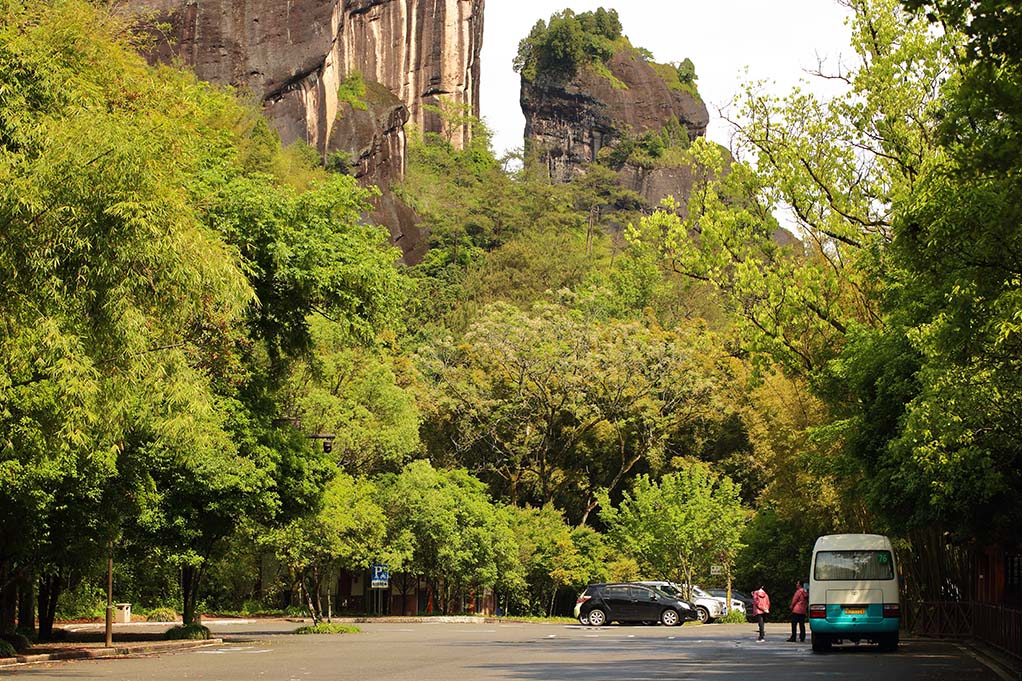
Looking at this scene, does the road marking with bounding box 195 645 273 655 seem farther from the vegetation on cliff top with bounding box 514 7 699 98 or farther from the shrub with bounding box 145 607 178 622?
the vegetation on cliff top with bounding box 514 7 699 98

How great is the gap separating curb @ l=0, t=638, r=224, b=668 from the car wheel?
Result: 44.0ft

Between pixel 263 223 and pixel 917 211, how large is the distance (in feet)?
57.5

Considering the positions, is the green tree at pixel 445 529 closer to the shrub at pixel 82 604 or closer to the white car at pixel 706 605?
the white car at pixel 706 605

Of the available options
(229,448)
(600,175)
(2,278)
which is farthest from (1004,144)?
(600,175)

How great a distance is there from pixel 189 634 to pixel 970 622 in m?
18.6


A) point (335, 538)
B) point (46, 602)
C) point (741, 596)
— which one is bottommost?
point (741, 596)

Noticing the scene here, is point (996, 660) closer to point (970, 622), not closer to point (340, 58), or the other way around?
point (970, 622)

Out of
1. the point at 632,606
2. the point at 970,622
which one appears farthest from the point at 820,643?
the point at 632,606

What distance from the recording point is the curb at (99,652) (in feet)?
78.0

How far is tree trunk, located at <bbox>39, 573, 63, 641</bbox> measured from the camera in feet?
101

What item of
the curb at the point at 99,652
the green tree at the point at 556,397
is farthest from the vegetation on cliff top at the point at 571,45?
the curb at the point at 99,652

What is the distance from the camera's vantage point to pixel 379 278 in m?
31.0

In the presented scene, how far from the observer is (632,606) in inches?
1791

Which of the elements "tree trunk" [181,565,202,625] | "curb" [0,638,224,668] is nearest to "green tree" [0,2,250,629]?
"curb" [0,638,224,668]
